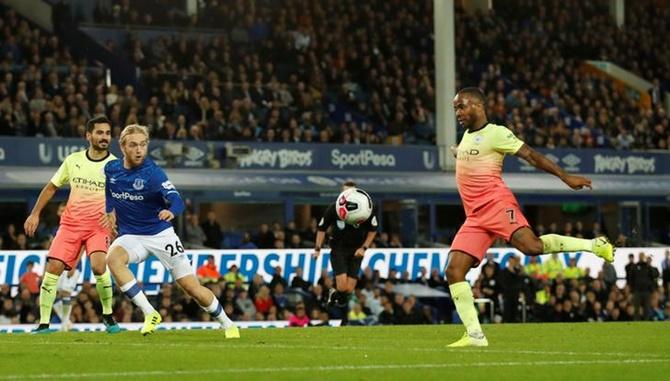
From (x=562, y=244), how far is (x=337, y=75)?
2777 centimetres

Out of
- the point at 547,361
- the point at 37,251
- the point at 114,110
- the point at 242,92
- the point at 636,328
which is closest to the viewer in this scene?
the point at 547,361

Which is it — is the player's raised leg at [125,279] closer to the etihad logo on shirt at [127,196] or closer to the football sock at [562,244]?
the etihad logo on shirt at [127,196]

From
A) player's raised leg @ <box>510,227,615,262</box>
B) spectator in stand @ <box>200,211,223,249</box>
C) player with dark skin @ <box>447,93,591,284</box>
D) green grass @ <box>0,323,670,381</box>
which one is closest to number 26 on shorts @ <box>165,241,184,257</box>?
green grass @ <box>0,323,670,381</box>

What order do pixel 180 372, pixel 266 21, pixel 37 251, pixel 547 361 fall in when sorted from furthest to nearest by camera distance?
pixel 266 21
pixel 37 251
pixel 547 361
pixel 180 372

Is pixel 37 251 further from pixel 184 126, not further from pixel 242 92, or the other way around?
pixel 242 92

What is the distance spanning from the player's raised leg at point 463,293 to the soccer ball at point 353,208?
30.5 feet

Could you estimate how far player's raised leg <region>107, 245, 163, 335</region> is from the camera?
49.5 ft

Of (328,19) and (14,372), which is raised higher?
(328,19)

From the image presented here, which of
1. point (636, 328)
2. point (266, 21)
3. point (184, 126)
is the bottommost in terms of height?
point (636, 328)

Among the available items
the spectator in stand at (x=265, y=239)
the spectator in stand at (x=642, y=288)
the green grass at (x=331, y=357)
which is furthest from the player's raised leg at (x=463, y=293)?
the spectator in stand at (x=642, y=288)

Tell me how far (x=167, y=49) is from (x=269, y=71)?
9.01 ft

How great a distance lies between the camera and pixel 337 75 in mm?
41594

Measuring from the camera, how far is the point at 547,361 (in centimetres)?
1173

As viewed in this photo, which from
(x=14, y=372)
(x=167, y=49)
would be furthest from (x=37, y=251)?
(x=14, y=372)
